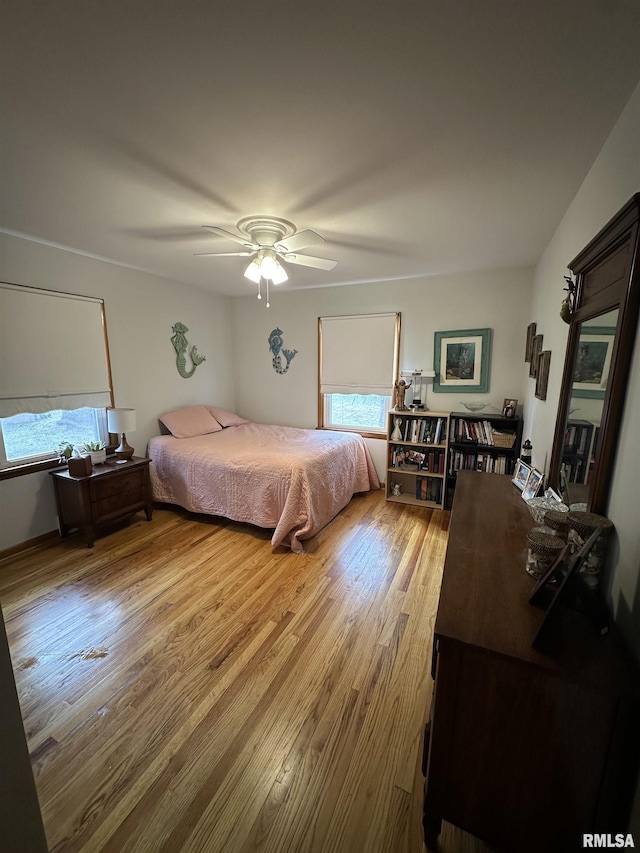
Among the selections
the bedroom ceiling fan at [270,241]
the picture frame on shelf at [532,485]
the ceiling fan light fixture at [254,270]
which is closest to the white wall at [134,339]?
the bedroom ceiling fan at [270,241]

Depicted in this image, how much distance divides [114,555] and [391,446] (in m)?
2.82

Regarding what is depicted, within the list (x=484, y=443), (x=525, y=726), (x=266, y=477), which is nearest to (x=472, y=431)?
(x=484, y=443)

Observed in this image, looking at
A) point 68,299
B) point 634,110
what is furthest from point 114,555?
point 634,110

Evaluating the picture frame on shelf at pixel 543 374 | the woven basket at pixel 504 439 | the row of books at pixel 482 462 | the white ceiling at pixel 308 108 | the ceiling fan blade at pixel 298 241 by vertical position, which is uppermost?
the white ceiling at pixel 308 108

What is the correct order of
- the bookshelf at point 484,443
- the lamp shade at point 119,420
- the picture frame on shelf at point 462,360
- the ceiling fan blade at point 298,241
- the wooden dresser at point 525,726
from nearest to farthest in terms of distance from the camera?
the wooden dresser at point 525,726
the ceiling fan blade at point 298,241
the lamp shade at point 119,420
the bookshelf at point 484,443
the picture frame on shelf at point 462,360

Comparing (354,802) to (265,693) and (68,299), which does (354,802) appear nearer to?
(265,693)

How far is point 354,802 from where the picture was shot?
1184 millimetres

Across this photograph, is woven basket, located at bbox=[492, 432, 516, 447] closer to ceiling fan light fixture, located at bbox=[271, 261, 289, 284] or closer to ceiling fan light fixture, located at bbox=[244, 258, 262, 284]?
ceiling fan light fixture, located at bbox=[271, 261, 289, 284]

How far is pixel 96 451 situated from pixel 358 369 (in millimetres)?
2888

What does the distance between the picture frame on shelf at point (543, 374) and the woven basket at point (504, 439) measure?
96 cm

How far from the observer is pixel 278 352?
15.3 ft

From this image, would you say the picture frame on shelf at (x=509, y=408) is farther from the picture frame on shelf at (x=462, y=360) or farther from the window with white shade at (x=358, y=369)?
the window with white shade at (x=358, y=369)

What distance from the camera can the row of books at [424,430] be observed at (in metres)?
3.59

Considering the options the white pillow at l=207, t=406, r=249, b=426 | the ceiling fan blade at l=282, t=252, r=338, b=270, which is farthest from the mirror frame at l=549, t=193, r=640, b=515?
the white pillow at l=207, t=406, r=249, b=426
